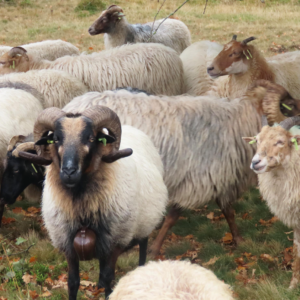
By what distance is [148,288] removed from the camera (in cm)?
228

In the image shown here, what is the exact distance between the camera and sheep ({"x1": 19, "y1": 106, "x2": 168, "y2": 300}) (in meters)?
3.50

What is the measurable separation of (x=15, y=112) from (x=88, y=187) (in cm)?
269

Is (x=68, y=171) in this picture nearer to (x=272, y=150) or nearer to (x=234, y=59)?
(x=272, y=150)

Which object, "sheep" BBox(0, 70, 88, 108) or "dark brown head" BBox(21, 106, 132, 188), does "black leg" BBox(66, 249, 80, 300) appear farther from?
"sheep" BBox(0, 70, 88, 108)

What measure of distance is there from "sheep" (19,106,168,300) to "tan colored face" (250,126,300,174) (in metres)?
1.14

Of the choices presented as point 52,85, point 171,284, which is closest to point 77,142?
point 171,284

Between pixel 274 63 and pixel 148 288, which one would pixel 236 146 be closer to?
pixel 274 63

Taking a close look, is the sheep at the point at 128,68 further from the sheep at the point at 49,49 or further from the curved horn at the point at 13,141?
the curved horn at the point at 13,141

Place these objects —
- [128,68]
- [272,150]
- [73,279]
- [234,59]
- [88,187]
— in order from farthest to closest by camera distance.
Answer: [128,68], [234,59], [272,150], [73,279], [88,187]

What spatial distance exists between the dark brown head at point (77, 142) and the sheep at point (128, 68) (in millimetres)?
3451

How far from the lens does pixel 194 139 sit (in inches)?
206

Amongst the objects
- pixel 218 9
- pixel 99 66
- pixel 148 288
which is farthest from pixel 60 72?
pixel 218 9

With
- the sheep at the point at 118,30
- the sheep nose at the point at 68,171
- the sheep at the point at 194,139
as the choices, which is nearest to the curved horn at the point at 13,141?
the sheep at the point at 194,139

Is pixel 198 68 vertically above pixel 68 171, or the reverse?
pixel 68 171
